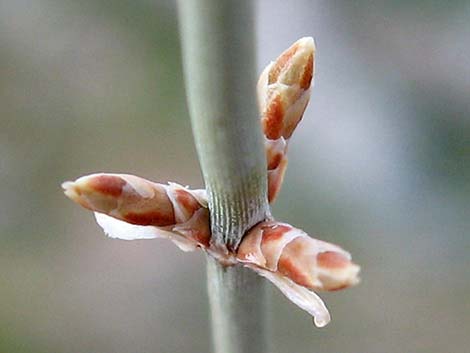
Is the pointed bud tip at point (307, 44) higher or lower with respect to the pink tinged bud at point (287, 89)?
higher

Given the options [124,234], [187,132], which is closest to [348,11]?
[187,132]

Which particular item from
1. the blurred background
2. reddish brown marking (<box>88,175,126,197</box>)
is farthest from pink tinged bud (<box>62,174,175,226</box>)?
the blurred background

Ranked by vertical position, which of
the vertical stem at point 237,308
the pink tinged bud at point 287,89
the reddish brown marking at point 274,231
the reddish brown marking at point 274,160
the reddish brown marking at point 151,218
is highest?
the pink tinged bud at point 287,89

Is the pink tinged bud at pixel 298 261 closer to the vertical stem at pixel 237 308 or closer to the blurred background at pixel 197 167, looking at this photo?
the vertical stem at pixel 237 308

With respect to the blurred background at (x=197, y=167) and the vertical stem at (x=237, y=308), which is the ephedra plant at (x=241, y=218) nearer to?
the vertical stem at (x=237, y=308)

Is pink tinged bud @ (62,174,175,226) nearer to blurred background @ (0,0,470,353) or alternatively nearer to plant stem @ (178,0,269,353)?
plant stem @ (178,0,269,353)

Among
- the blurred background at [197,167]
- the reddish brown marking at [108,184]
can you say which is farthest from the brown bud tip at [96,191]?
the blurred background at [197,167]

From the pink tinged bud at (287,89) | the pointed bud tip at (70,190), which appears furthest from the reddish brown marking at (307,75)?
the pointed bud tip at (70,190)

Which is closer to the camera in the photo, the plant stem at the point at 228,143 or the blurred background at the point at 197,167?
the plant stem at the point at 228,143
